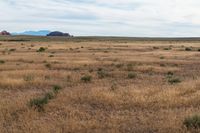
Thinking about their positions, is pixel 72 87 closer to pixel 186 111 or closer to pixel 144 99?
pixel 144 99

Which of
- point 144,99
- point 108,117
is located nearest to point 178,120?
point 108,117

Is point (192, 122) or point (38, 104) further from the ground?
point (192, 122)

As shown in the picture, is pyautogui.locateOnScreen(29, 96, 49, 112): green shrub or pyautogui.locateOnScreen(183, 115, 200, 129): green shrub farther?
pyautogui.locateOnScreen(29, 96, 49, 112): green shrub

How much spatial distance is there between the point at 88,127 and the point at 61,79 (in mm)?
11415

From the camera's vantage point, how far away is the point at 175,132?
29.9 ft

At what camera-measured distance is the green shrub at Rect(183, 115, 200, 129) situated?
945 cm

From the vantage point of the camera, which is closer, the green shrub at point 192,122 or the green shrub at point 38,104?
the green shrub at point 192,122

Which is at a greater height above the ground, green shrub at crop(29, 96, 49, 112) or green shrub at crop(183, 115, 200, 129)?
green shrub at crop(183, 115, 200, 129)

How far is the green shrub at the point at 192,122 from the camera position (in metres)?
9.45

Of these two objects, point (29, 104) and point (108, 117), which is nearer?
point (108, 117)

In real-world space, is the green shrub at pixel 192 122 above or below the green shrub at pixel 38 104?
above

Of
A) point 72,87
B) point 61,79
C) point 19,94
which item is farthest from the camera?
point 61,79

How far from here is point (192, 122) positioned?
31.4ft

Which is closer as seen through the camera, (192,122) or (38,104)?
(192,122)
